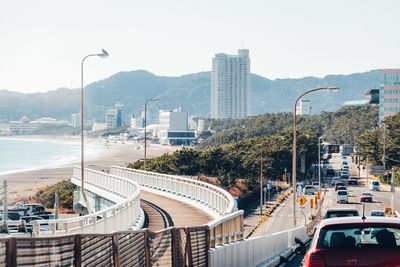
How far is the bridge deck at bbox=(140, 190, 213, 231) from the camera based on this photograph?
24625 millimetres

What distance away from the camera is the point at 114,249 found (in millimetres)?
7590

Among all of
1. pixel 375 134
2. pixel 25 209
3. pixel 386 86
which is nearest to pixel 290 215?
pixel 25 209

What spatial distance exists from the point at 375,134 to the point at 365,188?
1337 centimetres

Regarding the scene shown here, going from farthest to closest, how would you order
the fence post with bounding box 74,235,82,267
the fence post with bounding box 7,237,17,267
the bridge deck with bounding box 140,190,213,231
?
the bridge deck with bounding box 140,190,213,231, the fence post with bounding box 74,235,82,267, the fence post with bounding box 7,237,17,267

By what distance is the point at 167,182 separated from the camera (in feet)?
129

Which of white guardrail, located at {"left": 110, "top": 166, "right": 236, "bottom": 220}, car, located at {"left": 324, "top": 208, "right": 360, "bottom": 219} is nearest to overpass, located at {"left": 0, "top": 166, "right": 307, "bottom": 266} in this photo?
white guardrail, located at {"left": 110, "top": 166, "right": 236, "bottom": 220}

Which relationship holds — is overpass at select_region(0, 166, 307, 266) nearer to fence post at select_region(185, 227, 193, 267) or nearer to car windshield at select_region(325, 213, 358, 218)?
fence post at select_region(185, 227, 193, 267)

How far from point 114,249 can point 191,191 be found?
84.2 feet

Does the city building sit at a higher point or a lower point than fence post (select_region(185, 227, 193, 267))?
higher

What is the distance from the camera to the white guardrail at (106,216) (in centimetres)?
1441

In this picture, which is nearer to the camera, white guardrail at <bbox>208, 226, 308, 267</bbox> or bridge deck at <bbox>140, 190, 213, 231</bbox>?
white guardrail at <bbox>208, 226, 308, 267</bbox>

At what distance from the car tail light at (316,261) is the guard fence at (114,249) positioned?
94.9 inches

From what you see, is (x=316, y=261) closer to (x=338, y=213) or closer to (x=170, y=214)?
(x=338, y=213)

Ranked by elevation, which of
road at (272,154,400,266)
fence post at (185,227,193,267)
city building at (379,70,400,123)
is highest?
city building at (379,70,400,123)
